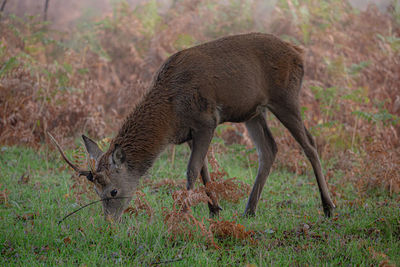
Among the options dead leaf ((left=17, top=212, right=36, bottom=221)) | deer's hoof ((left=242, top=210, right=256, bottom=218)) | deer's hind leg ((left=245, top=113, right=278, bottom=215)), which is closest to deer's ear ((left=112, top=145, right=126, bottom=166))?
dead leaf ((left=17, top=212, right=36, bottom=221))

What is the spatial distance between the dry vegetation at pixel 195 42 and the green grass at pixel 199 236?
0.74ft

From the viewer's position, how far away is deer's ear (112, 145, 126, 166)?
15.2 ft

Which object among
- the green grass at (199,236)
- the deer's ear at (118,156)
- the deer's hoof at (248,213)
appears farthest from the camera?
the deer's hoof at (248,213)

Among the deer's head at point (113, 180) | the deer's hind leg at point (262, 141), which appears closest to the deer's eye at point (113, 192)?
the deer's head at point (113, 180)

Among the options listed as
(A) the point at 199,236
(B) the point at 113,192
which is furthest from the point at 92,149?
(A) the point at 199,236

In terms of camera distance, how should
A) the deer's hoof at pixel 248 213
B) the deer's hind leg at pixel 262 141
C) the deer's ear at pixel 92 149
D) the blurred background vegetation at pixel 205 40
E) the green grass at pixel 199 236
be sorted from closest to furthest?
the green grass at pixel 199 236 → the deer's ear at pixel 92 149 → the deer's hoof at pixel 248 213 → the deer's hind leg at pixel 262 141 → the blurred background vegetation at pixel 205 40

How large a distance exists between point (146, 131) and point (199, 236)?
1.40 metres

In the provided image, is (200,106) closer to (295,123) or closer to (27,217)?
(295,123)

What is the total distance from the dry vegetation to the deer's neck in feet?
1.95

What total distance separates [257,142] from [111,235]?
2.45 metres

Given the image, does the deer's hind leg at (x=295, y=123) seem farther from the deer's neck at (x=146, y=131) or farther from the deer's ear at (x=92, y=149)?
the deer's ear at (x=92, y=149)

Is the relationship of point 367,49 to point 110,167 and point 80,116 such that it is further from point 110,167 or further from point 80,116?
point 110,167

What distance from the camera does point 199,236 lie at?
13.4 ft

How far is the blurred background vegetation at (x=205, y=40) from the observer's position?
7883 millimetres
